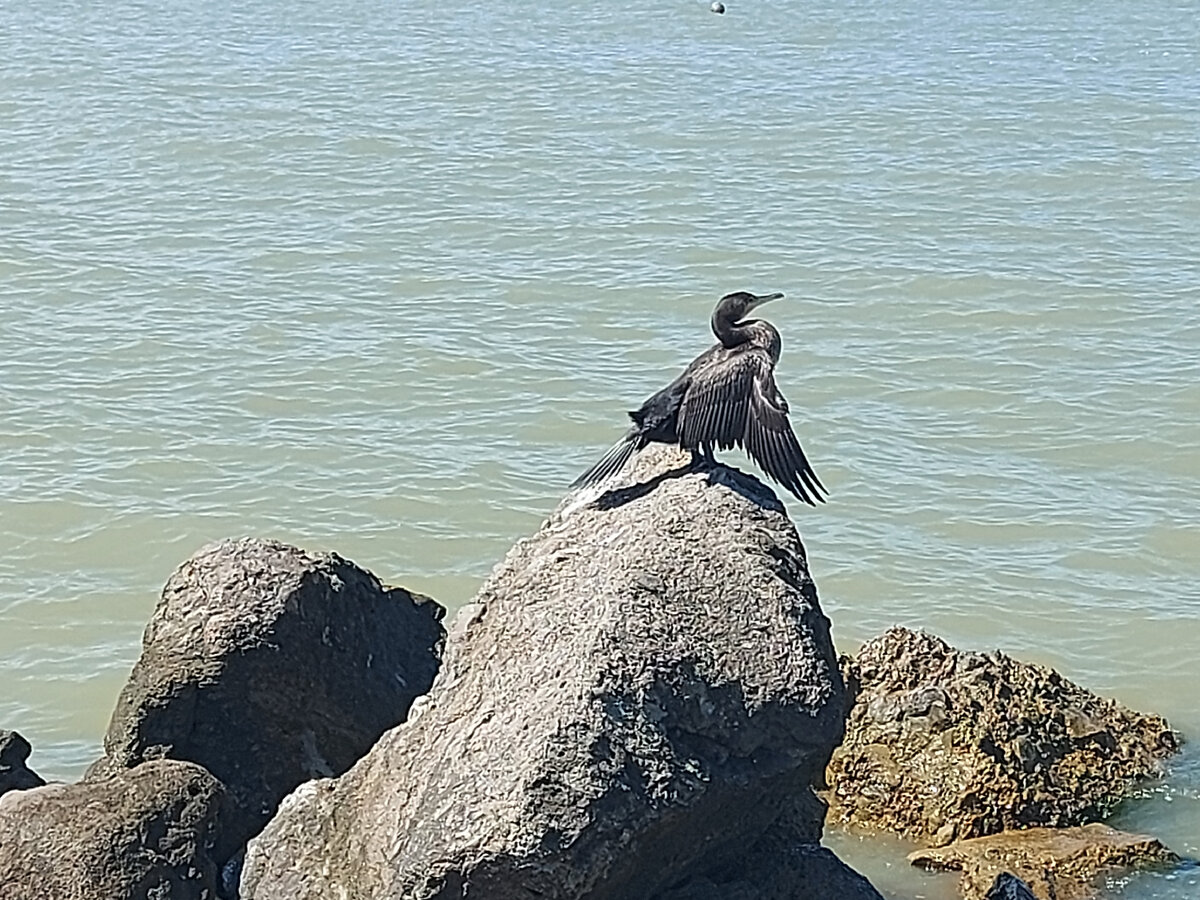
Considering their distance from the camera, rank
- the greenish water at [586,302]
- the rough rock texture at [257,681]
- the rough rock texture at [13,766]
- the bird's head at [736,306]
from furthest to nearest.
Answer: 1. the greenish water at [586,302]
2. the bird's head at [736,306]
3. the rough rock texture at [13,766]
4. the rough rock texture at [257,681]

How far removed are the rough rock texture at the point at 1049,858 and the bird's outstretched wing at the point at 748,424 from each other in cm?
149

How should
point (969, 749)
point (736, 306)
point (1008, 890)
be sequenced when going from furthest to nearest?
point (969, 749), point (736, 306), point (1008, 890)

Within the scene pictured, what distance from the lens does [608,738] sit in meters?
4.97

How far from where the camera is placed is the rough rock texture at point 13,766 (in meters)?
6.30

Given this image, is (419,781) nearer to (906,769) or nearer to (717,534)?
(717,534)

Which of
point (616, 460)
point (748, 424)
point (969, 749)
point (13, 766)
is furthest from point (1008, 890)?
point (13, 766)

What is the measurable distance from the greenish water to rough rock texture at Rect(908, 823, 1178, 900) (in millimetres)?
116

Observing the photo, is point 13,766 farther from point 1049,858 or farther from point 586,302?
point 586,302

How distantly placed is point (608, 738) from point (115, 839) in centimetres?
138

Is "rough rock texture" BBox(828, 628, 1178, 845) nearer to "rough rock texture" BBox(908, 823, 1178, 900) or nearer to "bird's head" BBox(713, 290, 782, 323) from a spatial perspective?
"rough rock texture" BBox(908, 823, 1178, 900)

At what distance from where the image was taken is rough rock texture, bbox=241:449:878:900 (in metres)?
4.91

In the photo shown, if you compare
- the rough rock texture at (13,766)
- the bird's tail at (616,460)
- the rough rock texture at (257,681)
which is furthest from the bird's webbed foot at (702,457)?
the rough rock texture at (13,766)

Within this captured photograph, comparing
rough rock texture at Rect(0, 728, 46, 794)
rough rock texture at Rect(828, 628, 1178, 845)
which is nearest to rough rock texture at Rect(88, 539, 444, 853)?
rough rock texture at Rect(0, 728, 46, 794)

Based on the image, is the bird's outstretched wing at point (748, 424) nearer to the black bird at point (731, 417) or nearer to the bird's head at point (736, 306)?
the black bird at point (731, 417)
